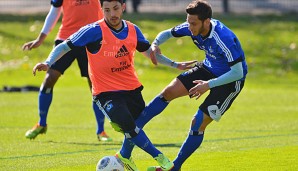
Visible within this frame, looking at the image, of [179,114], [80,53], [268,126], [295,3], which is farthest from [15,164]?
[295,3]

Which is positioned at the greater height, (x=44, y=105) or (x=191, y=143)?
(x=191, y=143)

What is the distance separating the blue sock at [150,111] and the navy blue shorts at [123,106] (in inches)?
2.9

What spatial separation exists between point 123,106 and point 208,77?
1189 millimetres

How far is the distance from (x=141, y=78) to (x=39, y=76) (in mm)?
2789

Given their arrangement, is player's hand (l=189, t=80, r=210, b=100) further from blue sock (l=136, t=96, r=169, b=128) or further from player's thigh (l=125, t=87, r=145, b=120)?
blue sock (l=136, t=96, r=169, b=128)

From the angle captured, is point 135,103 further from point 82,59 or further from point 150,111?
point 82,59

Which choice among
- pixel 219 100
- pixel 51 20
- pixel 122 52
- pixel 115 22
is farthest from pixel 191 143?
pixel 51 20

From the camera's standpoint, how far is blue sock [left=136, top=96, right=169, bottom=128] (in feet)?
32.6

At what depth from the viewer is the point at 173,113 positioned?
55.1 feet

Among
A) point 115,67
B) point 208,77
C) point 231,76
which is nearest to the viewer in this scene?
point 231,76

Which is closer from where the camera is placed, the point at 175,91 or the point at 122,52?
the point at 122,52

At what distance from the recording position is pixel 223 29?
9586 mm

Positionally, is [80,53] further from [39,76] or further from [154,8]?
[154,8]

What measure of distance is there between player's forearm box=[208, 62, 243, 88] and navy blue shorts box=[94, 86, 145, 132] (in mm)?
978
